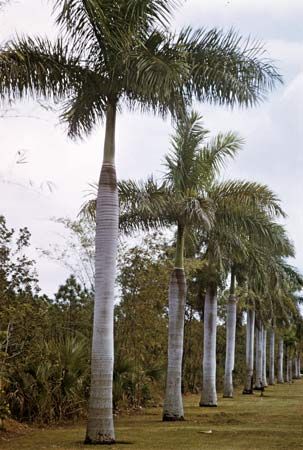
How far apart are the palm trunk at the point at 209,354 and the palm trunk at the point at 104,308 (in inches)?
533

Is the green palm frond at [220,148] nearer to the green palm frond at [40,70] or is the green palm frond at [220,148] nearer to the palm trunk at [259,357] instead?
the green palm frond at [40,70]

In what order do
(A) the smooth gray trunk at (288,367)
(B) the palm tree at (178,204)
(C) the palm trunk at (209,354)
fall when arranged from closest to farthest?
1. (B) the palm tree at (178,204)
2. (C) the palm trunk at (209,354)
3. (A) the smooth gray trunk at (288,367)

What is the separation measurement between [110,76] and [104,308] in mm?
4511

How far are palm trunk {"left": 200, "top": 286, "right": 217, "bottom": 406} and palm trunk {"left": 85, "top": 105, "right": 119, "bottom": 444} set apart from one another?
13.5 meters

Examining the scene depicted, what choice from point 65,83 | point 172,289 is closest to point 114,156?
point 65,83

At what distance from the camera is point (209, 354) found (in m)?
27.4

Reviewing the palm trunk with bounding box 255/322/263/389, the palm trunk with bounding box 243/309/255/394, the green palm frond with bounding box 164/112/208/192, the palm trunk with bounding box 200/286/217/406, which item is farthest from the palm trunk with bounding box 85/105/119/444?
the palm trunk with bounding box 255/322/263/389

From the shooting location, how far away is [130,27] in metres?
13.0

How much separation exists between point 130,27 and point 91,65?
1.68 m

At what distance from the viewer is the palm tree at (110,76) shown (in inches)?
519

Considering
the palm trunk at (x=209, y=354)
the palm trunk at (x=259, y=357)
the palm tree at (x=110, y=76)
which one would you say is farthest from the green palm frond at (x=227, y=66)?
the palm trunk at (x=259, y=357)

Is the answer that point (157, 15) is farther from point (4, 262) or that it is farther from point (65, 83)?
point (4, 262)

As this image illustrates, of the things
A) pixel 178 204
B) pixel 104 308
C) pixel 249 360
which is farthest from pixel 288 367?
pixel 104 308

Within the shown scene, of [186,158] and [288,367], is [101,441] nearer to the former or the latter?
[186,158]
